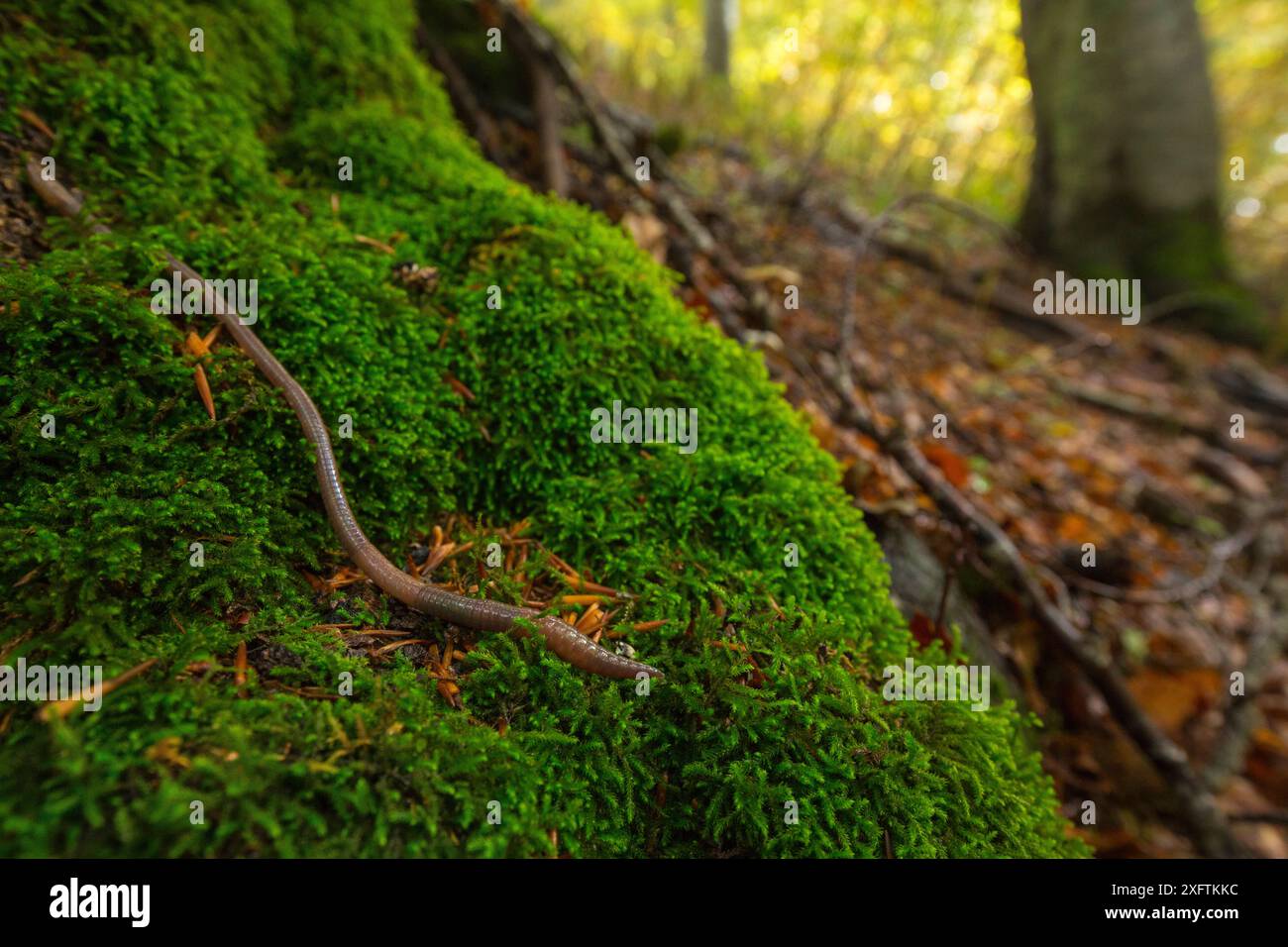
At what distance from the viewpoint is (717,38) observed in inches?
557

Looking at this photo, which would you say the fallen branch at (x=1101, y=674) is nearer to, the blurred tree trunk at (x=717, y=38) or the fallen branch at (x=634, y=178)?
the fallen branch at (x=634, y=178)

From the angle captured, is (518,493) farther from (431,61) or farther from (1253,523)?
(1253,523)

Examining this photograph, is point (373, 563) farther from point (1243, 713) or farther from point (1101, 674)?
point (1243, 713)

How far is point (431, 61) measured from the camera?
4.27 m

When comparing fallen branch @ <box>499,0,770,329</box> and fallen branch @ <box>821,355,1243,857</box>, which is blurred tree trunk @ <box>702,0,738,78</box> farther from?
fallen branch @ <box>821,355,1243,857</box>

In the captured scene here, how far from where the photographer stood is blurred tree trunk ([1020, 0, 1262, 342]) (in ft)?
27.1

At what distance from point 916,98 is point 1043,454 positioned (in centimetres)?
1023

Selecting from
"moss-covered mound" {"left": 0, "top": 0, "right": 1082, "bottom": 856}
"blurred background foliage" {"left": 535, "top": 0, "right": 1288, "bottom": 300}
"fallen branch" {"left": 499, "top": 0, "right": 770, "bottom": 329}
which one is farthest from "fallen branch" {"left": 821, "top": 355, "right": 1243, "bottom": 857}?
"blurred background foliage" {"left": 535, "top": 0, "right": 1288, "bottom": 300}

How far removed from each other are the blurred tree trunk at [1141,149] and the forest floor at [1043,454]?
81 cm

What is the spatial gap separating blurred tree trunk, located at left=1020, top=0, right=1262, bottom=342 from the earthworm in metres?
10.2

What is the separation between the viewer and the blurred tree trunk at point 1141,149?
825 centimetres

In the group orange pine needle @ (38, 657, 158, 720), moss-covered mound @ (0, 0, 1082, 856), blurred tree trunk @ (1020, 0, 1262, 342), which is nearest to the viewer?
orange pine needle @ (38, 657, 158, 720)
